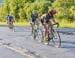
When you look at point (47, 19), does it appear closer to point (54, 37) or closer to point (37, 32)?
point (54, 37)

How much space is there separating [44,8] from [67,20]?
7079mm

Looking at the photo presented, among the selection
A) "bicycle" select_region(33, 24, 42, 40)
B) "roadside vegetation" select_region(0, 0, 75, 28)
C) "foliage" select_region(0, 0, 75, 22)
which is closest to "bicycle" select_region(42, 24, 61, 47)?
"bicycle" select_region(33, 24, 42, 40)

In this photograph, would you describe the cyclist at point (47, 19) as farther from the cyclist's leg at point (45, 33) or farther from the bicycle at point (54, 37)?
the bicycle at point (54, 37)

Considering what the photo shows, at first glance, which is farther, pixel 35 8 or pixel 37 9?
pixel 35 8

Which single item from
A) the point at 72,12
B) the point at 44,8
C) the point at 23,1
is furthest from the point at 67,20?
the point at 23,1

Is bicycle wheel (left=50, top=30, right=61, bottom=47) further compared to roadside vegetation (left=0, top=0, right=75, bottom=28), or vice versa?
roadside vegetation (left=0, top=0, right=75, bottom=28)

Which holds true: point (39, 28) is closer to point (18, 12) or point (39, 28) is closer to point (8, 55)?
point (8, 55)

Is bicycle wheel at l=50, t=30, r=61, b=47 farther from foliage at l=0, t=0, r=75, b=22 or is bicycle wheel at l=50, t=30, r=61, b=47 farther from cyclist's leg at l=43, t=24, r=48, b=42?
foliage at l=0, t=0, r=75, b=22

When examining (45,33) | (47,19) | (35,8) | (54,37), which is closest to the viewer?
(54,37)

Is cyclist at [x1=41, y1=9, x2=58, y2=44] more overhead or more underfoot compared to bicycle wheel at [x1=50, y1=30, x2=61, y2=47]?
more overhead

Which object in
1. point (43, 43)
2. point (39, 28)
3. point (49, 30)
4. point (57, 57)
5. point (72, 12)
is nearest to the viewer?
point (57, 57)

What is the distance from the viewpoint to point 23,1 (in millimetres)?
60531

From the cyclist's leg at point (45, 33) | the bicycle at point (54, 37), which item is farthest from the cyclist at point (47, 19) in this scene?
the bicycle at point (54, 37)

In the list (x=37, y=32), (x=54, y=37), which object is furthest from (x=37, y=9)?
(x=54, y=37)
